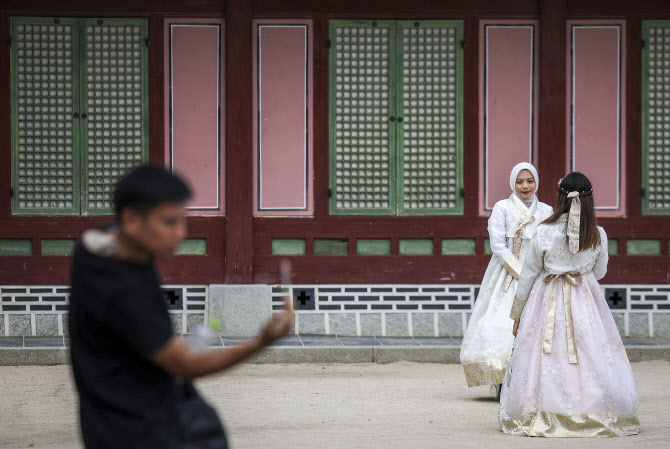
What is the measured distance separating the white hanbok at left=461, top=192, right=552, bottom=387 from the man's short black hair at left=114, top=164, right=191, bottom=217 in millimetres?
5705

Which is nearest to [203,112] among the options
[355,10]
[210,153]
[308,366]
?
[210,153]

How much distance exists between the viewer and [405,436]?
22.5 ft

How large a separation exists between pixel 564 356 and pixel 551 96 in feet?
16.5

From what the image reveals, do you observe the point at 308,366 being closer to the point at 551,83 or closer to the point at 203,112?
the point at 203,112

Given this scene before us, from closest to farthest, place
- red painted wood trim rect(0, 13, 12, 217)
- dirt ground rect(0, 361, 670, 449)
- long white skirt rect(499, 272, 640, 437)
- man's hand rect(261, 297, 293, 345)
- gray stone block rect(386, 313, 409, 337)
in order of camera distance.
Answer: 1. man's hand rect(261, 297, 293, 345)
2. dirt ground rect(0, 361, 670, 449)
3. long white skirt rect(499, 272, 640, 437)
4. red painted wood trim rect(0, 13, 12, 217)
5. gray stone block rect(386, 313, 409, 337)

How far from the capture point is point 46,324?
1102 cm

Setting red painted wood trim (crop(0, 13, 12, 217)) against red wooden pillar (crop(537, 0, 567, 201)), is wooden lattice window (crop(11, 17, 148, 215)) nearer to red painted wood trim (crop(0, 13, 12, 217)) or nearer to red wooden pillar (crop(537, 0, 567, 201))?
red painted wood trim (crop(0, 13, 12, 217))

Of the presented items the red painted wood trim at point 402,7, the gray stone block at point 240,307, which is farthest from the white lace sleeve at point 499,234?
the red painted wood trim at point 402,7

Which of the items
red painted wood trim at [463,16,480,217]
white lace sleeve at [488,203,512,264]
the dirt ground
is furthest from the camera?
red painted wood trim at [463,16,480,217]

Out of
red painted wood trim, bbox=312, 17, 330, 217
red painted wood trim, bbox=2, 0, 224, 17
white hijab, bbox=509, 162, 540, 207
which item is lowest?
white hijab, bbox=509, 162, 540, 207

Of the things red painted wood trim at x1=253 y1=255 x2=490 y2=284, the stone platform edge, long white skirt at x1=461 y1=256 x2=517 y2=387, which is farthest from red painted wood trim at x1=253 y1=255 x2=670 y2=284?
long white skirt at x1=461 y1=256 x2=517 y2=387

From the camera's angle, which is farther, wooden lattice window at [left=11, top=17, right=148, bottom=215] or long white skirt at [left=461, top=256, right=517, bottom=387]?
wooden lattice window at [left=11, top=17, right=148, bottom=215]

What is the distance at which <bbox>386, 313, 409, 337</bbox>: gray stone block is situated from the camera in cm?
1132

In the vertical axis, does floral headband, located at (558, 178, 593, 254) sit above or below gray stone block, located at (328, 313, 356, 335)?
above
